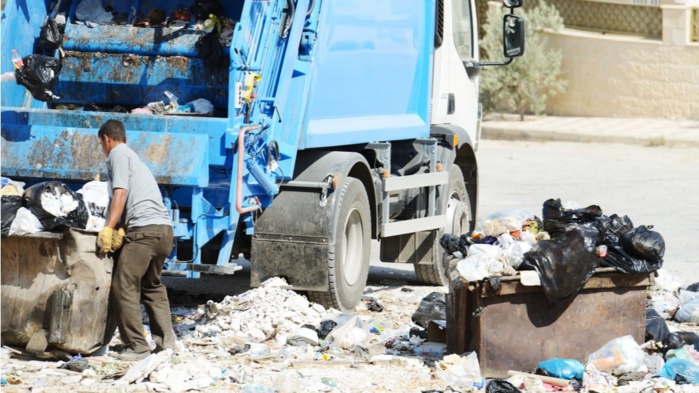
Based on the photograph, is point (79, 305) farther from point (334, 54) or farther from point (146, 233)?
point (334, 54)

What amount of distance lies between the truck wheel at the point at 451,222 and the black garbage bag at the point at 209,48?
2.92 meters

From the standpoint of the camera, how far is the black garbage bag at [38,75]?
8539 millimetres

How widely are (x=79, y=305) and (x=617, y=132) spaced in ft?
53.6

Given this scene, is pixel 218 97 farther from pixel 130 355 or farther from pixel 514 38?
pixel 514 38

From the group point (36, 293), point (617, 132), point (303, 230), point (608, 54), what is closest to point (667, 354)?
point (303, 230)

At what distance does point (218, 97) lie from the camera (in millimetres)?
8828

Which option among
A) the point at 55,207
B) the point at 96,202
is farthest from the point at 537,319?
the point at 55,207

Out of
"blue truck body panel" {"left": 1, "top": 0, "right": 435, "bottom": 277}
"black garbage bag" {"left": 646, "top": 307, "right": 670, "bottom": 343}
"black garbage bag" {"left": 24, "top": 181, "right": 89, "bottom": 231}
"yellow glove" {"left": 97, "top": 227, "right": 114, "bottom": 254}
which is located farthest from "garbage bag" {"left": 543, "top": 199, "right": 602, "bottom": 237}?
"black garbage bag" {"left": 24, "top": 181, "right": 89, "bottom": 231}

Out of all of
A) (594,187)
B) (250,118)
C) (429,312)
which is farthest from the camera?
(594,187)

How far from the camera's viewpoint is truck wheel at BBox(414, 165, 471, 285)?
1084cm

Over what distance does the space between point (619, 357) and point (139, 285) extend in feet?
8.90

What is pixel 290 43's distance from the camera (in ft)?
27.8

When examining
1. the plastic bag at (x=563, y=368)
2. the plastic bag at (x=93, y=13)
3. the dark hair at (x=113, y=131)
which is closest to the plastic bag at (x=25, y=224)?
the dark hair at (x=113, y=131)

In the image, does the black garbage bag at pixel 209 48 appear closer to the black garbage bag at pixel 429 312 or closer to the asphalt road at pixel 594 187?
the black garbage bag at pixel 429 312
